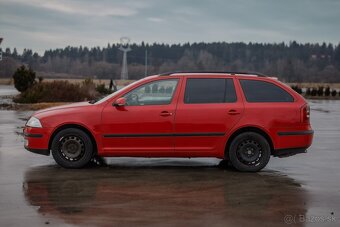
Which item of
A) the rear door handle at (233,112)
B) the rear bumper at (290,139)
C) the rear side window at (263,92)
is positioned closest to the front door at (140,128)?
the rear door handle at (233,112)

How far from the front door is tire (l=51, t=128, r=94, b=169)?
0.34 meters

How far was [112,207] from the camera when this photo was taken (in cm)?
648

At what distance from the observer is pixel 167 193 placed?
7332mm

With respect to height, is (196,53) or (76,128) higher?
(196,53)

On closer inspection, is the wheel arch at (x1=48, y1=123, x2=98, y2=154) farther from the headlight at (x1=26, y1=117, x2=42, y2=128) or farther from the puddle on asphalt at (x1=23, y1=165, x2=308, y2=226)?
the puddle on asphalt at (x1=23, y1=165, x2=308, y2=226)

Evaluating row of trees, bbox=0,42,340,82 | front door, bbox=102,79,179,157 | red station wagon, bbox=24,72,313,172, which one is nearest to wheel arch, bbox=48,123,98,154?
red station wagon, bbox=24,72,313,172

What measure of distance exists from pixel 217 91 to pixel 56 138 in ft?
9.69

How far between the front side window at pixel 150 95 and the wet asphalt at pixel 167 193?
1.18 metres

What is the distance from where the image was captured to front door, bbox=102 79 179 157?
9172 mm

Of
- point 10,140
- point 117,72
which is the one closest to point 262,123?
point 10,140

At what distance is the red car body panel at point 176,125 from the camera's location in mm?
9188

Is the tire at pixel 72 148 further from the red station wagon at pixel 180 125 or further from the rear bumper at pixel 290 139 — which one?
the rear bumper at pixel 290 139

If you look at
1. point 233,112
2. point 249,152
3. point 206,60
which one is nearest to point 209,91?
point 233,112

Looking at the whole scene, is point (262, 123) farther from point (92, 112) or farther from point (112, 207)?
point (112, 207)
